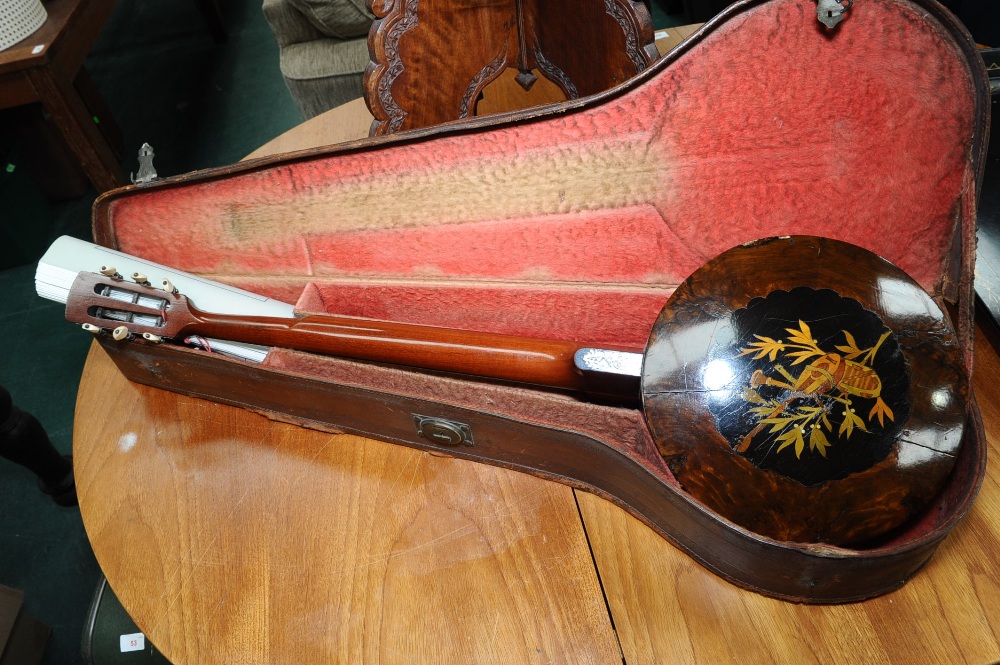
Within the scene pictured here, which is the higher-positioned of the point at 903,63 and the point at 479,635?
the point at 903,63

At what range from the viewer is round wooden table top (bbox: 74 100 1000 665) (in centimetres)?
85

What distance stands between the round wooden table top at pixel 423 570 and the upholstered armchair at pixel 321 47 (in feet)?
5.26

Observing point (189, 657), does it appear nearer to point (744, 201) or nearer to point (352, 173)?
point (352, 173)

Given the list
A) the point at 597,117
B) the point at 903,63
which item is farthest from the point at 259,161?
the point at 903,63

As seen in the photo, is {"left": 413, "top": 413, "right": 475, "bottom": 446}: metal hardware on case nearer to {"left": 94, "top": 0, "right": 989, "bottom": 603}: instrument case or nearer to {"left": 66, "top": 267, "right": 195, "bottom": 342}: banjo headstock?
{"left": 94, "top": 0, "right": 989, "bottom": 603}: instrument case

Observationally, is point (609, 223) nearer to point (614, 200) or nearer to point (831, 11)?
point (614, 200)

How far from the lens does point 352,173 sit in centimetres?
119

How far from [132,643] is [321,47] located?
A: 6.50 feet

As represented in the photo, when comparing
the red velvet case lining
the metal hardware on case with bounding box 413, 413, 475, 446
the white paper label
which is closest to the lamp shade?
the red velvet case lining

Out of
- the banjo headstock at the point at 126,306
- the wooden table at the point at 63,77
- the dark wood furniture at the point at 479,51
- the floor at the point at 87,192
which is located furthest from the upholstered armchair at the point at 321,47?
the banjo headstock at the point at 126,306

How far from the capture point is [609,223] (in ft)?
3.80

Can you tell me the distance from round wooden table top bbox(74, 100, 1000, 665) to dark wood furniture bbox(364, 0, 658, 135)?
0.79m

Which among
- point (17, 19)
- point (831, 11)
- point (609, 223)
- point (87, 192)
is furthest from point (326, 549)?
point (87, 192)

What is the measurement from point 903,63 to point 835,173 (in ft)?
0.56
